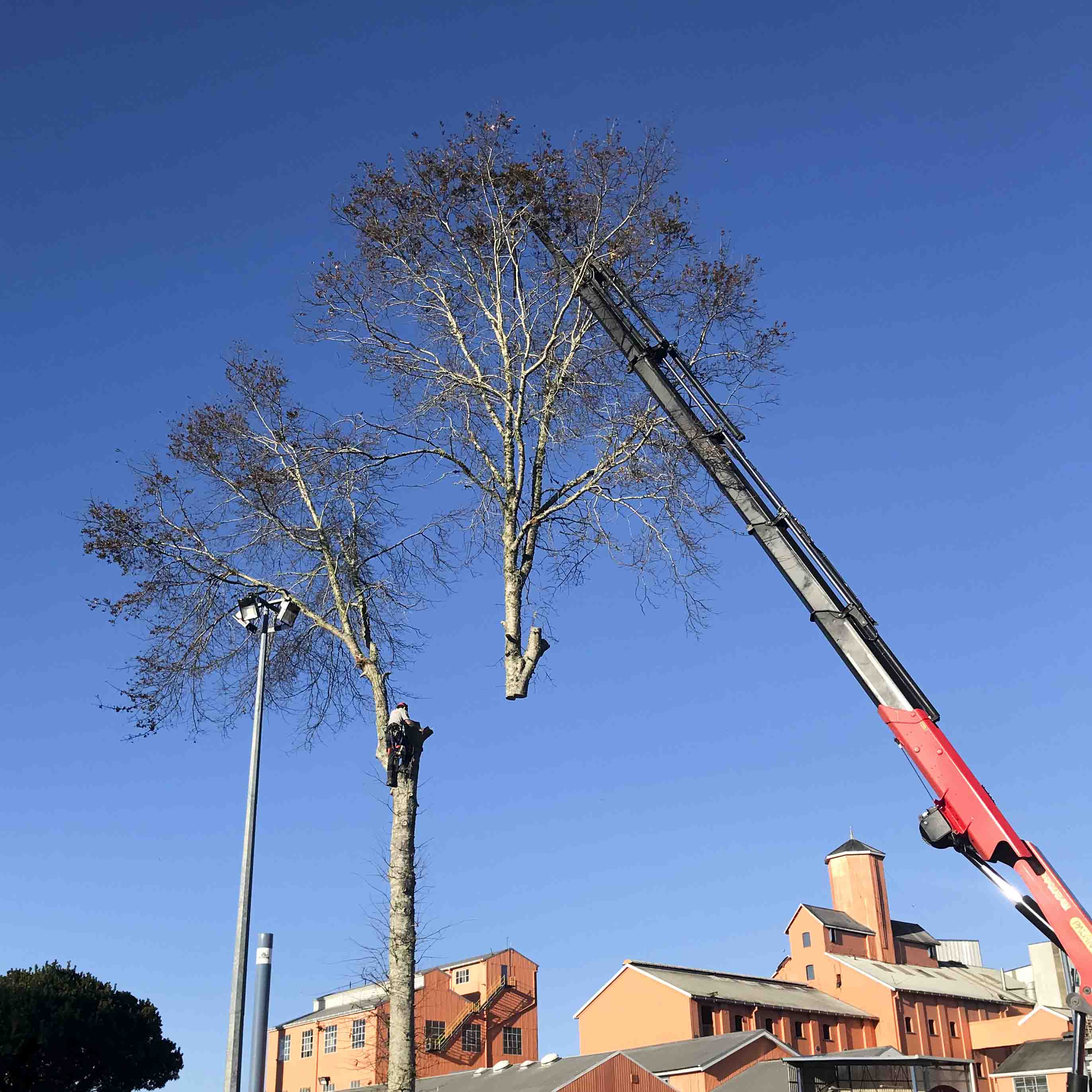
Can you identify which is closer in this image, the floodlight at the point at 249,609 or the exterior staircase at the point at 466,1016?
the floodlight at the point at 249,609

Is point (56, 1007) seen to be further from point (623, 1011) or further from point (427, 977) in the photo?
point (623, 1011)

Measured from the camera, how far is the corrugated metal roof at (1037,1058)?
185ft

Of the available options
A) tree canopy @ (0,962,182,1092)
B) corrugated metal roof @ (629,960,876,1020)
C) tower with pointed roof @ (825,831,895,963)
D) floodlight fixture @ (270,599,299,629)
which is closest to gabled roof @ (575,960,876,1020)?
corrugated metal roof @ (629,960,876,1020)

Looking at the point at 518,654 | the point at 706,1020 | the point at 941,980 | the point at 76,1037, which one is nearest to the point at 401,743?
the point at 518,654

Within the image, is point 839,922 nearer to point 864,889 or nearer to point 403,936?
point 864,889

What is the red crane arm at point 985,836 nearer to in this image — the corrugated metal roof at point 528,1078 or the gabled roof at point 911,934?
the corrugated metal roof at point 528,1078

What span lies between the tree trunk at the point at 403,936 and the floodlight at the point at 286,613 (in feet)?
8.30

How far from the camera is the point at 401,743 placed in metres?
14.1

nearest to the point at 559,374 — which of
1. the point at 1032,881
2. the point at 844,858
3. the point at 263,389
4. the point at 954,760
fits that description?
the point at 263,389

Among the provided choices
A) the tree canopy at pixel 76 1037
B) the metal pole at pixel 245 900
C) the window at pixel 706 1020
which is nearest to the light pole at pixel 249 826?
the metal pole at pixel 245 900

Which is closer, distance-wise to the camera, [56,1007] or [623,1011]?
[56,1007]

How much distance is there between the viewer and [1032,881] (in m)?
12.2

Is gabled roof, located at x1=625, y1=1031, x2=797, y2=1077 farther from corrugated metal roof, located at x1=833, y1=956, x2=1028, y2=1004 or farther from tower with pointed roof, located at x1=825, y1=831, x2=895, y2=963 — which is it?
tower with pointed roof, located at x1=825, y1=831, x2=895, y2=963

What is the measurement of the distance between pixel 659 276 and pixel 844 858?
6916 centimetres
